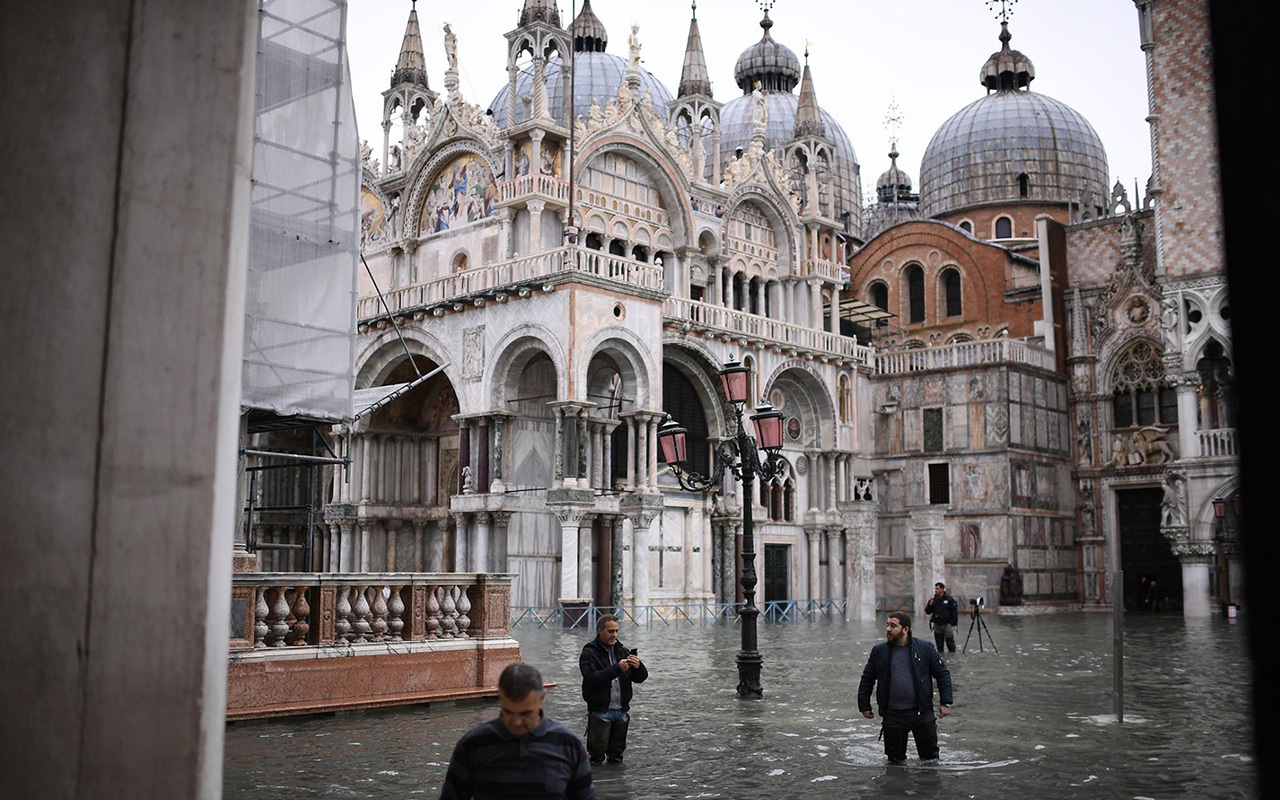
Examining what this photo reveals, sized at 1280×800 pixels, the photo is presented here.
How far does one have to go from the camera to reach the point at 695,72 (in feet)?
115

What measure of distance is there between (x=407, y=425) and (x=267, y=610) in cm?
2088

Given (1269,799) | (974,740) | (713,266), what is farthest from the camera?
(713,266)

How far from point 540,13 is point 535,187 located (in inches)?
171

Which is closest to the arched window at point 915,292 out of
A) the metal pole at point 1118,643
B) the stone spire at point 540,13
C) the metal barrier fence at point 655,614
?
the metal barrier fence at point 655,614

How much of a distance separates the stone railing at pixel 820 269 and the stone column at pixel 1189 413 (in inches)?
399

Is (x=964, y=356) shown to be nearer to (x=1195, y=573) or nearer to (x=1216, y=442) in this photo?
(x=1216, y=442)

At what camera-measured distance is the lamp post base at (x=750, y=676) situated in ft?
44.5

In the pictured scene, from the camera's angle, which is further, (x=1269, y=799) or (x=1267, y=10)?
(x=1267, y=10)

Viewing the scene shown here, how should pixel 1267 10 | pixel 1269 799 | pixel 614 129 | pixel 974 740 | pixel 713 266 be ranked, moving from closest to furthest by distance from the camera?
pixel 1269 799 → pixel 1267 10 → pixel 974 740 → pixel 614 129 → pixel 713 266

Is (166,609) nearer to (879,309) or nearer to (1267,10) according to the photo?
(1267,10)

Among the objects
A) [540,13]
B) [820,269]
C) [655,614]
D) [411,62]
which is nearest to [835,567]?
[655,614]

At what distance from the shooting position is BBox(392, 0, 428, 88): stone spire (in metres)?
34.9

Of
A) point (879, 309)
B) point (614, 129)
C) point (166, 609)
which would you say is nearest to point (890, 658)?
point (166, 609)

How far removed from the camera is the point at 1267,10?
179 centimetres
